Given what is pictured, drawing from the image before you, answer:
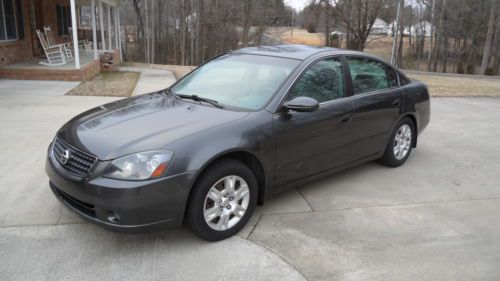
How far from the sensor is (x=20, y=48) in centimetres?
1419

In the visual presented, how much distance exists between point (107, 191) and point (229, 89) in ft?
5.69

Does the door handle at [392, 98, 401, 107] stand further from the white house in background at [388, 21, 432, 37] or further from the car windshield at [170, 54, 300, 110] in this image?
the white house in background at [388, 21, 432, 37]

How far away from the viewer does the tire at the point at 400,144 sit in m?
5.52

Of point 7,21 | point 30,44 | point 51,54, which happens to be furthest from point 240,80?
point 30,44

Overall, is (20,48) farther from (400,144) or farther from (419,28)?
(419,28)

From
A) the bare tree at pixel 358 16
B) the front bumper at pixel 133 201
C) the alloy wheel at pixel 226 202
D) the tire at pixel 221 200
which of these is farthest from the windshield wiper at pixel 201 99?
the bare tree at pixel 358 16

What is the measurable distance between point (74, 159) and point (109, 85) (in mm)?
9159

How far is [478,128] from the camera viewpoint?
26.9 ft

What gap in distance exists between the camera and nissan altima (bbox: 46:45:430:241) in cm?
321

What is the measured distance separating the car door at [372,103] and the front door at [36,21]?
13.6 meters

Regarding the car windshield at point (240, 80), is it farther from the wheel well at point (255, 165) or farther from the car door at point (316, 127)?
the wheel well at point (255, 165)

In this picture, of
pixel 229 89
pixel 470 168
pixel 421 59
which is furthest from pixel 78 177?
pixel 421 59

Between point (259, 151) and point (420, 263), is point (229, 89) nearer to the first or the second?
point (259, 151)

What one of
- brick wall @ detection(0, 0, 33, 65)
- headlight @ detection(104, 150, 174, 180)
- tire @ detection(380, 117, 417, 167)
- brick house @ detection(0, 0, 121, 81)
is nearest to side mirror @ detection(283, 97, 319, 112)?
headlight @ detection(104, 150, 174, 180)
